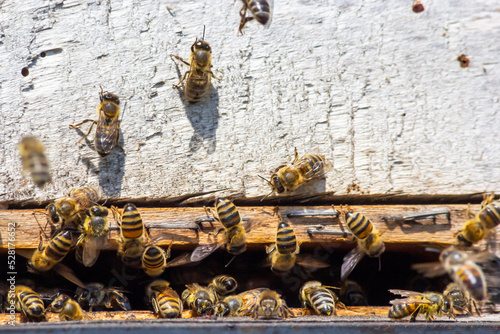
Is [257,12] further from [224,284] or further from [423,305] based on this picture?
[423,305]

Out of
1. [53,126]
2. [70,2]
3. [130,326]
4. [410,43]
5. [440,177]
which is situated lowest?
[130,326]

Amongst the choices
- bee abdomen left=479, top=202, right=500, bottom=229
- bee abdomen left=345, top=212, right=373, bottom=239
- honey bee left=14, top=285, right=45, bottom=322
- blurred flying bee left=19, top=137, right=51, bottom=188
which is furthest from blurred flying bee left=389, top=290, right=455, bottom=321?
blurred flying bee left=19, top=137, right=51, bottom=188

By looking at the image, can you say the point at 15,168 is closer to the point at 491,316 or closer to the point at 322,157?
the point at 322,157

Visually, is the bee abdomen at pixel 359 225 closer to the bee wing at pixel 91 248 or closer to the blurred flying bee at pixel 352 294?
the blurred flying bee at pixel 352 294

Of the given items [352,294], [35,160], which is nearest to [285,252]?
[352,294]

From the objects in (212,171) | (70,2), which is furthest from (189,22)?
(212,171)

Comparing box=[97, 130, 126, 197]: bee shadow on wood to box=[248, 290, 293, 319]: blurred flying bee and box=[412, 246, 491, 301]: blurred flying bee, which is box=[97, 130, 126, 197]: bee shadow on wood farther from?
box=[412, 246, 491, 301]: blurred flying bee
